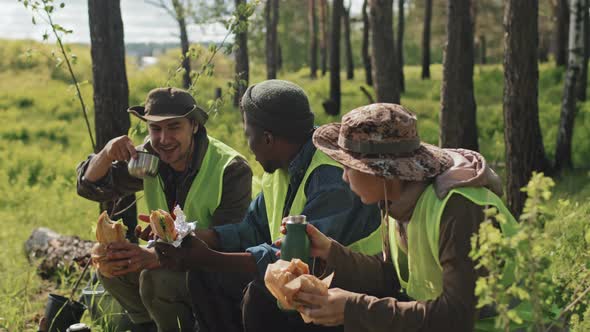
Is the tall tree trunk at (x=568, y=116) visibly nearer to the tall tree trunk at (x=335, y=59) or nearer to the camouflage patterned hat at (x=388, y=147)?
the tall tree trunk at (x=335, y=59)

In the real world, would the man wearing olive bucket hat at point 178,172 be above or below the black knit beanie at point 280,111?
below

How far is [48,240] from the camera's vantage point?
25.3ft

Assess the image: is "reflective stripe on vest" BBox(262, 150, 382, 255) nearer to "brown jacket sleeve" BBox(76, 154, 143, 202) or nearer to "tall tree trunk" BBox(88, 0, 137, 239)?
"brown jacket sleeve" BBox(76, 154, 143, 202)

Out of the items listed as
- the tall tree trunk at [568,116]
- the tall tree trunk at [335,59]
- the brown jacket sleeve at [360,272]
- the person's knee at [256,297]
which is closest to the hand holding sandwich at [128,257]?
the person's knee at [256,297]

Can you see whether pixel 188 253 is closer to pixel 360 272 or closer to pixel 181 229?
pixel 181 229

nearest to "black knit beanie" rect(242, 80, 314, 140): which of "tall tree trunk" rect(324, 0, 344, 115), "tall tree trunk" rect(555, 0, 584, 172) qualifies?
"tall tree trunk" rect(555, 0, 584, 172)

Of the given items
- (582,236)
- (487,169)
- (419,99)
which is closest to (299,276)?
(487,169)

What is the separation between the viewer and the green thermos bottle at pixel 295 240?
3277 millimetres

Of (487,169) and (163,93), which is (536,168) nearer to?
(163,93)

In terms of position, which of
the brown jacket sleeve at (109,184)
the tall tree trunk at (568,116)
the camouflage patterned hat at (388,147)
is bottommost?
the tall tree trunk at (568,116)

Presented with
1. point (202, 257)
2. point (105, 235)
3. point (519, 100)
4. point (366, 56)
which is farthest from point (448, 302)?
point (366, 56)

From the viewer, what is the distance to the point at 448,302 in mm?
2881

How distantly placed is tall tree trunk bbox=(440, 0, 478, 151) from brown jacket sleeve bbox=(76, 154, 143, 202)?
6.45 metres

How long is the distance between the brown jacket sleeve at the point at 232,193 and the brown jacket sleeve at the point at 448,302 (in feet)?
6.51
